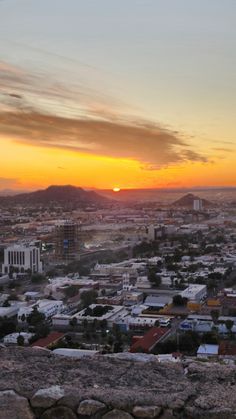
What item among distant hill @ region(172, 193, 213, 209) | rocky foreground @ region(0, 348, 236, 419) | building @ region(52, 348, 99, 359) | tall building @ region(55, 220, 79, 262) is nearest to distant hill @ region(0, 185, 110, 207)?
tall building @ region(55, 220, 79, 262)

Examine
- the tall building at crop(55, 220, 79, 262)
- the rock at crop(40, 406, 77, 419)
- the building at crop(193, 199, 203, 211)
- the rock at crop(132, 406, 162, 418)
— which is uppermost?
the building at crop(193, 199, 203, 211)

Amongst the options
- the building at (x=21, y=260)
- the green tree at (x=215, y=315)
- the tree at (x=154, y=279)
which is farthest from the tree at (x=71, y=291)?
the building at (x=21, y=260)

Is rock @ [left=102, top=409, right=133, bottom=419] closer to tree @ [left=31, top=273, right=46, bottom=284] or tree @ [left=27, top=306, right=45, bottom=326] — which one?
tree @ [left=27, top=306, right=45, bottom=326]

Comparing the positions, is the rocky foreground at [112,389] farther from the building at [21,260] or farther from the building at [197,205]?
the building at [197,205]

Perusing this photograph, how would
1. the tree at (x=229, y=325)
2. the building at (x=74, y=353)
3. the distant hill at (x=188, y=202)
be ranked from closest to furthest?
1. the building at (x=74, y=353)
2. the tree at (x=229, y=325)
3. the distant hill at (x=188, y=202)

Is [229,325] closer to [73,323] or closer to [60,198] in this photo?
[73,323]

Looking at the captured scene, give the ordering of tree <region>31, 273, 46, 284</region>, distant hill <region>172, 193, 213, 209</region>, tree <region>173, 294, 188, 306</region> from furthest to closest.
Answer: distant hill <region>172, 193, 213, 209</region> < tree <region>31, 273, 46, 284</region> < tree <region>173, 294, 188, 306</region>

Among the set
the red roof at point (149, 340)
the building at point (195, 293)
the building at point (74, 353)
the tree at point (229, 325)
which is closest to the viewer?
the building at point (74, 353)
